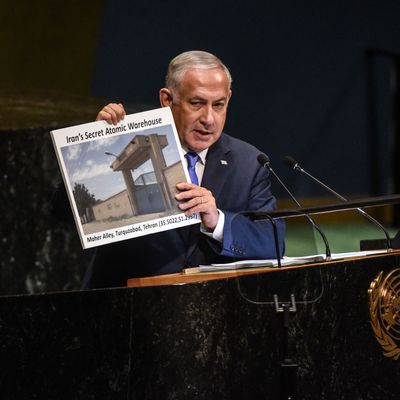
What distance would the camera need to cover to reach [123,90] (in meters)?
5.02

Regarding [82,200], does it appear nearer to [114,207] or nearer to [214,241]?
[114,207]

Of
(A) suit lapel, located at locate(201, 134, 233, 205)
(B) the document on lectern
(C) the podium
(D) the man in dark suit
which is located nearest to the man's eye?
(D) the man in dark suit

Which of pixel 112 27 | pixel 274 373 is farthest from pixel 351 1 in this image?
pixel 274 373

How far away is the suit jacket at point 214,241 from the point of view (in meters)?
2.85

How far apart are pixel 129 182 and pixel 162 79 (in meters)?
2.38

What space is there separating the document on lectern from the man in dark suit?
0.72ft

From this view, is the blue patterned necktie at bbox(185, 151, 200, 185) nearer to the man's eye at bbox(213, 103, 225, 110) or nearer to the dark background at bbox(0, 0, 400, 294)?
the man's eye at bbox(213, 103, 225, 110)

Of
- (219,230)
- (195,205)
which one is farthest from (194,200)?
(219,230)

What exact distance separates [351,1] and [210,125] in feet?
11.0

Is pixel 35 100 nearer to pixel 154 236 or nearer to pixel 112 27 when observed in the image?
pixel 112 27

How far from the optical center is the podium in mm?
2350

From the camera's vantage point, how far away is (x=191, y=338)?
2359 millimetres

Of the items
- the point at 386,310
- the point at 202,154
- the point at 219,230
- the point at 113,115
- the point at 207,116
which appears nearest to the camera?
the point at 386,310

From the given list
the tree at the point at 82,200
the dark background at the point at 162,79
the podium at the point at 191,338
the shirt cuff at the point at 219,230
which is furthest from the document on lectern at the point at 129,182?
the dark background at the point at 162,79
